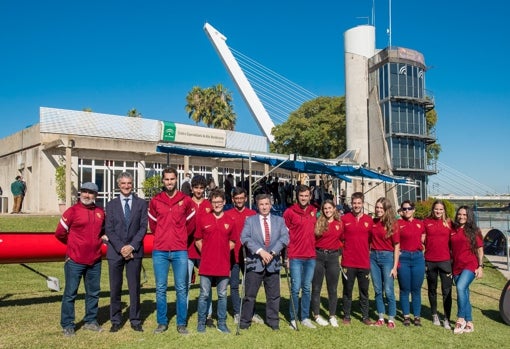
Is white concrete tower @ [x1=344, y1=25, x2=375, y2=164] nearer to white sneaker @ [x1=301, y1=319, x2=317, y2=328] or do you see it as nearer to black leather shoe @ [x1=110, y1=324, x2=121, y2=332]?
white sneaker @ [x1=301, y1=319, x2=317, y2=328]

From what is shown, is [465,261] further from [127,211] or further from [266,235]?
[127,211]

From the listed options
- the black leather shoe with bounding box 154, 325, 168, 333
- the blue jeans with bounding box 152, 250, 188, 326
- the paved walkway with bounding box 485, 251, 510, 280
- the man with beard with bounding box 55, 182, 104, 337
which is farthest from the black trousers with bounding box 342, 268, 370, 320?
the paved walkway with bounding box 485, 251, 510, 280

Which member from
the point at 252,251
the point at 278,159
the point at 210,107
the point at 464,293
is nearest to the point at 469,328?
the point at 464,293

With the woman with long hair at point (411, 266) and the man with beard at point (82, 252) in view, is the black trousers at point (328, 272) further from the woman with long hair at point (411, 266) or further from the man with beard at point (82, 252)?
the man with beard at point (82, 252)

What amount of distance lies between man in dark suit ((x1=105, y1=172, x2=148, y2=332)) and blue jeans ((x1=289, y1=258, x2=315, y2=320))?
1.87m

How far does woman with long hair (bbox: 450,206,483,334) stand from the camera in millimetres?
6148

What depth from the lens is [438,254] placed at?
20.8 ft

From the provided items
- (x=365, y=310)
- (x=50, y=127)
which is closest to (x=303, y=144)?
(x=50, y=127)

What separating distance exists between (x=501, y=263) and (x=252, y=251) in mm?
10755

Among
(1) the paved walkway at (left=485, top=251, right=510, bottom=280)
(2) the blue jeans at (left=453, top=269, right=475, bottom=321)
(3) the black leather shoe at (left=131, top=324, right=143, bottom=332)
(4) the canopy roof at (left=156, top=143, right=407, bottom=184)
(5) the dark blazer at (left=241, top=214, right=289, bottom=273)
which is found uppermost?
(4) the canopy roof at (left=156, top=143, right=407, bottom=184)

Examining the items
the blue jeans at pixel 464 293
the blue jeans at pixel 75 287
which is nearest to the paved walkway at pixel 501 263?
the blue jeans at pixel 464 293

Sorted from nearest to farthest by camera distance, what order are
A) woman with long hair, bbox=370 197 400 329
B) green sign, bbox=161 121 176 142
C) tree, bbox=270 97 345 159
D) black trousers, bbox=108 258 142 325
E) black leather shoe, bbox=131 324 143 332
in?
black trousers, bbox=108 258 142 325 → black leather shoe, bbox=131 324 143 332 → woman with long hair, bbox=370 197 400 329 → green sign, bbox=161 121 176 142 → tree, bbox=270 97 345 159

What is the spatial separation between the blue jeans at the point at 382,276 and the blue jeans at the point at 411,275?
0.17 m

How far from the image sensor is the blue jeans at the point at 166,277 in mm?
5543
